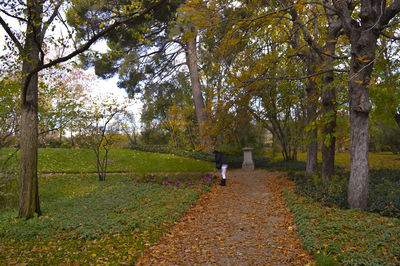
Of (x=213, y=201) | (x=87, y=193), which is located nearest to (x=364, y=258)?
(x=213, y=201)

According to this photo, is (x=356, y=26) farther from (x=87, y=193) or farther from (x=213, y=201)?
(x=87, y=193)

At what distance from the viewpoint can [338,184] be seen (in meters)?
7.71

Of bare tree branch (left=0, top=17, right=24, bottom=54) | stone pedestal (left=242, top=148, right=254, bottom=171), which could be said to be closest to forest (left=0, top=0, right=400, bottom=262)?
bare tree branch (left=0, top=17, right=24, bottom=54)

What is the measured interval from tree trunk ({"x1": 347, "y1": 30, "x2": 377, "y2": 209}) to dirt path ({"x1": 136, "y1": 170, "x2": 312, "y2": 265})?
66.3 inches

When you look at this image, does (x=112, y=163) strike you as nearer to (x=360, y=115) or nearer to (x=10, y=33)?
(x=10, y=33)

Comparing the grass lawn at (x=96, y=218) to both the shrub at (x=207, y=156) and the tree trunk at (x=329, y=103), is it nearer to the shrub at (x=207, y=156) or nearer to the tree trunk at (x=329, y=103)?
the tree trunk at (x=329, y=103)

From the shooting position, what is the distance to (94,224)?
571 centimetres

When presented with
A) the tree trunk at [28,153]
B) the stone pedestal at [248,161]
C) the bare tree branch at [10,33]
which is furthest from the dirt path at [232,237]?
the stone pedestal at [248,161]

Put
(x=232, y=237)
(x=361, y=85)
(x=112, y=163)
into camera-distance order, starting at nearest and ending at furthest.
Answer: (x=232, y=237) < (x=361, y=85) < (x=112, y=163)

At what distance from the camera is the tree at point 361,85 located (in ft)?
19.5

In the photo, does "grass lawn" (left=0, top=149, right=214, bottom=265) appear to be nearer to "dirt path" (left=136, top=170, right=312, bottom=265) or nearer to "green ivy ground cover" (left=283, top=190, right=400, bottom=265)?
"dirt path" (left=136, top=170, right=312, bottom=265)

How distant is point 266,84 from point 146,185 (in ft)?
18.8

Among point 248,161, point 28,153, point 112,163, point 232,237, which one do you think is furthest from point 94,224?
point 248,161

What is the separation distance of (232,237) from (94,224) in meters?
2.90
